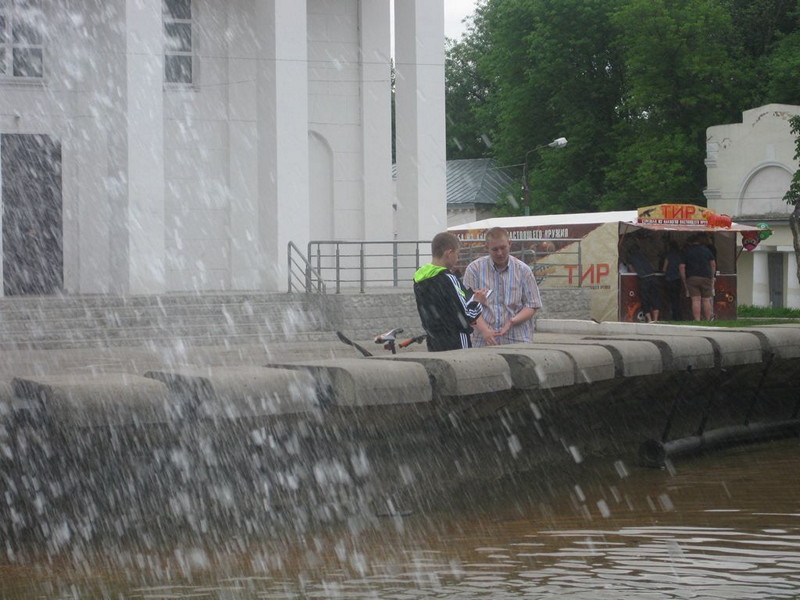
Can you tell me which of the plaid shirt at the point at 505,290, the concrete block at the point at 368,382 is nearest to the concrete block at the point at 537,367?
the plaid shirt at the point at 505,290

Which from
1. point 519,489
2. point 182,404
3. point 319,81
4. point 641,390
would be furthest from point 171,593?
point 319,81

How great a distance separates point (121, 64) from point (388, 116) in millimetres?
7005

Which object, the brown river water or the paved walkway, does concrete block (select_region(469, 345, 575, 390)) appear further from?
the brown river water

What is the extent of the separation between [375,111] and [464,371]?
2170cm

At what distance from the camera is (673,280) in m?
28.2

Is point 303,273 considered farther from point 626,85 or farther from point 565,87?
point 626,85

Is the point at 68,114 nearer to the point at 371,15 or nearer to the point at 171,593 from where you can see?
the point at 371,15

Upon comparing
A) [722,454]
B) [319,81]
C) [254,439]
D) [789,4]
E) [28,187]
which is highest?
[789,4]

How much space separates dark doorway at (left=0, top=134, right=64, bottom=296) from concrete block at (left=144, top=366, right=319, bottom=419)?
1906cm

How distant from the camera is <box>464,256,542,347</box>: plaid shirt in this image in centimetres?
1051

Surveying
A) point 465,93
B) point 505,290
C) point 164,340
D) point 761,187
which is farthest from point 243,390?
point 465,93

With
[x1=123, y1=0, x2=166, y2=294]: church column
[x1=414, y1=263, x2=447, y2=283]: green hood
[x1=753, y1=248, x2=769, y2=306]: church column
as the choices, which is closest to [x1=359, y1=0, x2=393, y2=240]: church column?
[x1=123, y1=0, x2=166, y2=294]: church column

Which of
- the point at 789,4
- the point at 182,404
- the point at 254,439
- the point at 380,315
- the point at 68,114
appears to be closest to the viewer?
the point at 182,404

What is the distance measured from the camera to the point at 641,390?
11891mm
